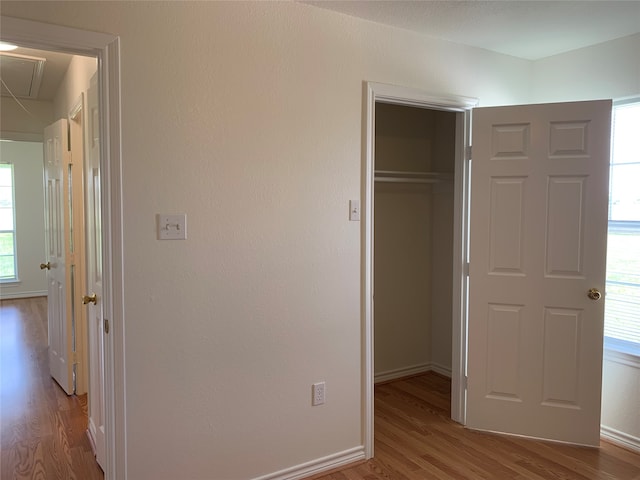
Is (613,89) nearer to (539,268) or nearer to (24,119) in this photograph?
(539,268)

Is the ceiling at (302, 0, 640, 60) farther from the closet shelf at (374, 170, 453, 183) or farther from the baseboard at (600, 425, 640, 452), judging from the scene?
the baseboard at (600, 425, 640, 452)

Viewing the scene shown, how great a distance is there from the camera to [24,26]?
174 cm

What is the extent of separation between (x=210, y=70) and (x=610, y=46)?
253 centimetres

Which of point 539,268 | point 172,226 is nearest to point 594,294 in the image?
point 539,268

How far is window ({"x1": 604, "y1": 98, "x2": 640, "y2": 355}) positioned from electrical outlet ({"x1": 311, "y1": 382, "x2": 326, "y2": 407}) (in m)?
1.90

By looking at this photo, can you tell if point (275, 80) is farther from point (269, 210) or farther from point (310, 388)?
point (310, 388)

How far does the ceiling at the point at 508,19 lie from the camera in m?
2.38

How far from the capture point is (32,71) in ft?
12.2

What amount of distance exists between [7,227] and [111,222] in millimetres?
6834

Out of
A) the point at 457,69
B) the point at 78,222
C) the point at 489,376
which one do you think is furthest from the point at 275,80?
the point at 489,376

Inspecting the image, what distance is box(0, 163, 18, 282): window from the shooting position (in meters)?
7.32

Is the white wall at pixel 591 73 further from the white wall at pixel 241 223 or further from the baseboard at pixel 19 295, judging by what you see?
the baseboard at pixel 19 295

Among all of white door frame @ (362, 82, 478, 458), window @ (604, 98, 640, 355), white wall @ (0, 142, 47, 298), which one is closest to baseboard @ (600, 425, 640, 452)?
window @ (604, 98, 640, 355)

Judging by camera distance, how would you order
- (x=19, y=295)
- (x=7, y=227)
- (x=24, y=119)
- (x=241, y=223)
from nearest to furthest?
(x=241, y=223)
(x=24, y=119)
(x=7, y=227)
(x=19, y=295)
